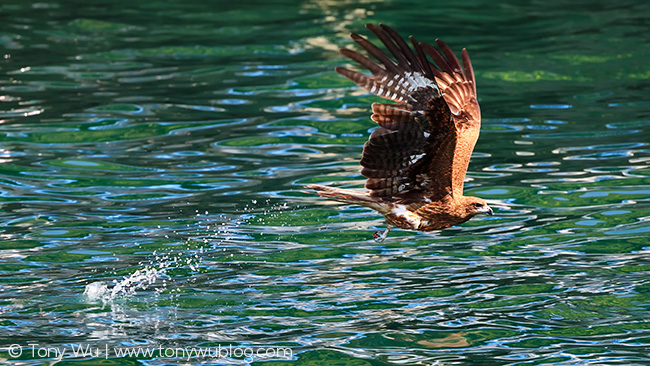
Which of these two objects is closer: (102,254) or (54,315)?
(54,315)

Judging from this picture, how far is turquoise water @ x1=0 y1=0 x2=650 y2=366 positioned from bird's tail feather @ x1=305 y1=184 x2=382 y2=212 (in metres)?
0.87

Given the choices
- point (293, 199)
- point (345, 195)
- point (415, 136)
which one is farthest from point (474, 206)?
point (293, 199)

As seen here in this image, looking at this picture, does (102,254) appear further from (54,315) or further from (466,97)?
(466,97)

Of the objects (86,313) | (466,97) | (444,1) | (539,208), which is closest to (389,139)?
(466,97)

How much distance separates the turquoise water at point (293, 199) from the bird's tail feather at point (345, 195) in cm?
87

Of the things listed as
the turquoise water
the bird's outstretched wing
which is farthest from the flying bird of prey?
the turquoise water

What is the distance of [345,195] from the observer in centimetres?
805

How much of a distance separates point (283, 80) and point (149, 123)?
2617mm

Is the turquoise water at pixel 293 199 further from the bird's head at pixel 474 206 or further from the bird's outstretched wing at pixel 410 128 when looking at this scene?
the bird's outstretched wing at pixel 410 128

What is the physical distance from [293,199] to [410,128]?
3.85 m

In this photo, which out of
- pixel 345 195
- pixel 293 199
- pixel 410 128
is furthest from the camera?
pixel 293 199

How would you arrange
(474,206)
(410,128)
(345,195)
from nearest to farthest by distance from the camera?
(410,128) → (345,195) → (474,206)

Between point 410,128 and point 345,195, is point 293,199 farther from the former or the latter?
point 410,128

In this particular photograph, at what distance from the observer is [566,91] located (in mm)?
15344
